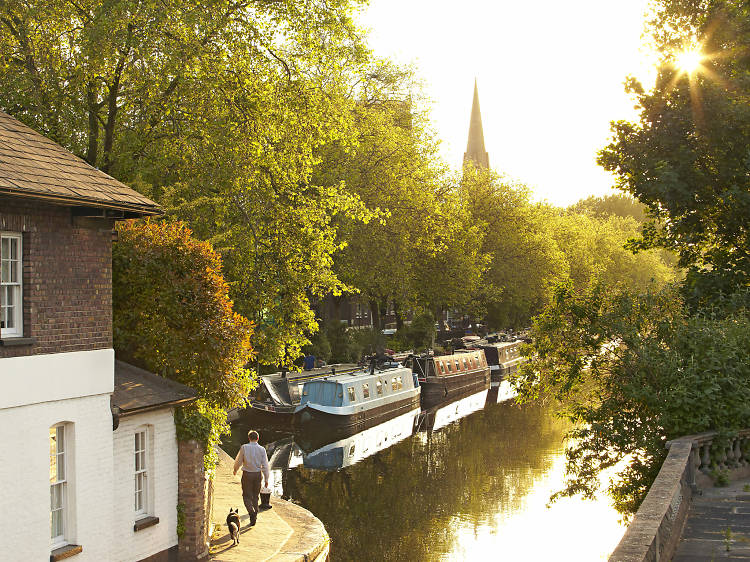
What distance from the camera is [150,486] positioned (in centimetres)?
1334

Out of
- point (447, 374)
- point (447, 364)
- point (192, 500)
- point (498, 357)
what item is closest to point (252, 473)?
point (192, 500)

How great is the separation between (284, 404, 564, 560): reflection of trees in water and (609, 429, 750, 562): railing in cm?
792

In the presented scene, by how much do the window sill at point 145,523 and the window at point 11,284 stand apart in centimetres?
357

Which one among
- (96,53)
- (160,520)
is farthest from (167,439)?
(96,53)

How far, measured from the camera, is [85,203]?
1143cm

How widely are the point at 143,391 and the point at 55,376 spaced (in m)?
2.07

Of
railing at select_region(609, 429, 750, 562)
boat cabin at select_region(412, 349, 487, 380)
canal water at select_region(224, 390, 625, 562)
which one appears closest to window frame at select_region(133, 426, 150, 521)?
canal water at select_region(224, 390, 625, 562)

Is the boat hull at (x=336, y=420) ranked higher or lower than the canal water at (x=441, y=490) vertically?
higher

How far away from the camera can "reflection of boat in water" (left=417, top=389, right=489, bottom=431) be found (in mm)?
36062

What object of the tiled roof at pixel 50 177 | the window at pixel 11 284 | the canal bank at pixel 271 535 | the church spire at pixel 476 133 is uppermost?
the church spire at pixel 476 133

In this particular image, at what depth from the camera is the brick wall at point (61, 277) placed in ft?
36.4

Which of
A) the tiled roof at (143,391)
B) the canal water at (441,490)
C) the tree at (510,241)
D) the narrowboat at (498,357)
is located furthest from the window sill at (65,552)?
the tree at (510,241)

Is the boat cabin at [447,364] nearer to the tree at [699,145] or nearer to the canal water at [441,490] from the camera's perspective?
the canal water at [441,490]

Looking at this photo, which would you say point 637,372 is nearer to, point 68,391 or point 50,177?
point 68,391
